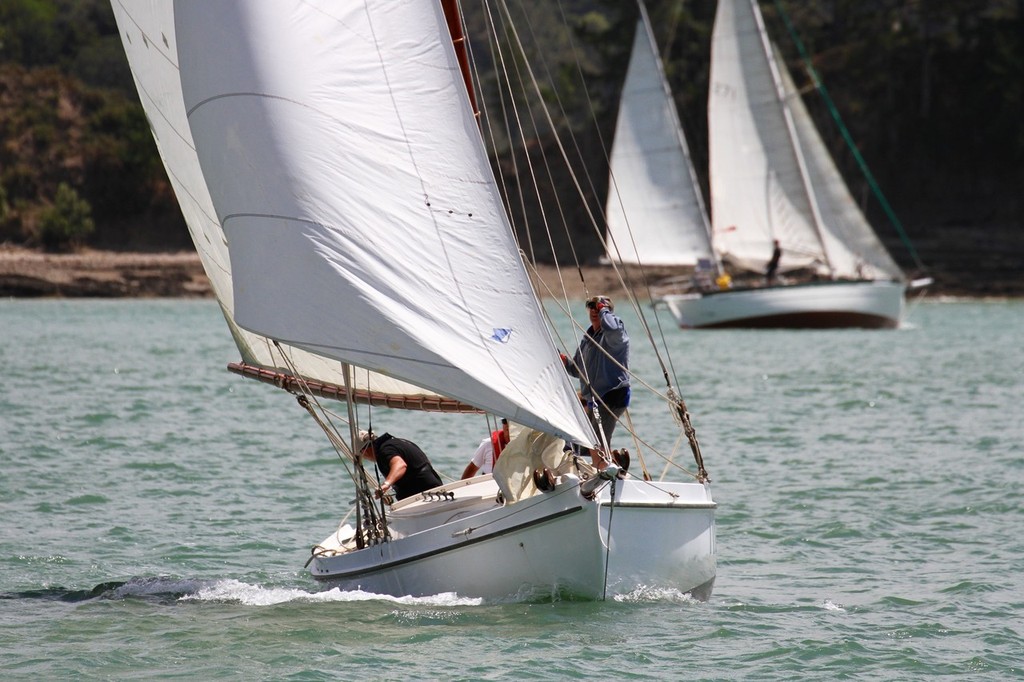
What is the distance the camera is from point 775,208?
44.7m

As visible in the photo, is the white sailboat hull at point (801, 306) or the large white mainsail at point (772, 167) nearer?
the white sailboat hull at point (801, 306)

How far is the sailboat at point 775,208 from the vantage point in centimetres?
4388

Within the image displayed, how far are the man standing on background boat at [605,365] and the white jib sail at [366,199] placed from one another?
1.10 meters

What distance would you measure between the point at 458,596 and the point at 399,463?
4.41ft

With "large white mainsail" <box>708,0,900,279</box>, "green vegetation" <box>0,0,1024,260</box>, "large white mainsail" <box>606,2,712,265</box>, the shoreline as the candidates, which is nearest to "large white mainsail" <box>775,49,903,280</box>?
"large white mainsail" <box>708,0,900,279</box>

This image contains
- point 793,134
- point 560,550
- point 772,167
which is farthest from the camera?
point 772,167

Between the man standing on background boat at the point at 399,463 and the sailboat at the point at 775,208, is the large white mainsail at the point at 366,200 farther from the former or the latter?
the sailboat at the point at 775,208

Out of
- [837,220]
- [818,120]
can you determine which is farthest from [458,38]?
[818,120]

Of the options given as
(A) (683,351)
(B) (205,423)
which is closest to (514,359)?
(B) (205,423)

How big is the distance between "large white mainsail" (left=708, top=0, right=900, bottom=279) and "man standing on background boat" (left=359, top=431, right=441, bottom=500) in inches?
1309

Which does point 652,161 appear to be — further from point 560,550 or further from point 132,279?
point 560,550

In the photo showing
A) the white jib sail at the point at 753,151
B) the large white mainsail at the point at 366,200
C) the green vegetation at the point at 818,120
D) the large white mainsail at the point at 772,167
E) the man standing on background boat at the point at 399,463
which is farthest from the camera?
the green vegetation at the point at 818,120

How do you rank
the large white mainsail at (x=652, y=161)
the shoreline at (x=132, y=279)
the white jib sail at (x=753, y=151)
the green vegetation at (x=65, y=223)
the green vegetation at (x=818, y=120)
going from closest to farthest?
the white jib sail at (x=753, y=151), the large white mainsail at (x=652, y=161), the shoreline at (x=132, y=279), the green vegetation at (x=65, y=223), the green vegetation at (x=818, y=120)

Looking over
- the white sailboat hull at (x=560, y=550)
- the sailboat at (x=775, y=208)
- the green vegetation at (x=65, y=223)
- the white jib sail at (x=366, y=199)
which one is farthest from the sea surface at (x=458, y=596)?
the green vegetation at (x=65, y=223)
